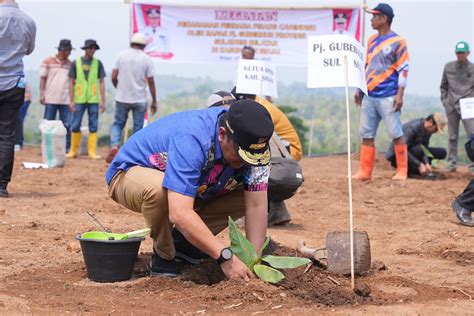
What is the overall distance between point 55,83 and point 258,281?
9414 mm

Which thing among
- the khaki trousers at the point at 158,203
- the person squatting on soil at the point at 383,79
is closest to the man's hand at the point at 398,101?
the person squatting on soil at the point at 383,79

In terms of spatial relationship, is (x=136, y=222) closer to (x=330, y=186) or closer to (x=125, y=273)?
(x=125, y=273)

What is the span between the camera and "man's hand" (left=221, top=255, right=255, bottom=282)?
455 cm

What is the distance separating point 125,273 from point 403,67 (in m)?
6.11

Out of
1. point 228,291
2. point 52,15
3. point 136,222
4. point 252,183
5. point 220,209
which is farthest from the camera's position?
point 52,15

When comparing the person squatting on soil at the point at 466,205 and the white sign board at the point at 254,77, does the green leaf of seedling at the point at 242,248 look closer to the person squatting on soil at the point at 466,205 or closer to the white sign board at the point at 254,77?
the person squatting on soil at the point at 466,205

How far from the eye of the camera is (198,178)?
446cm

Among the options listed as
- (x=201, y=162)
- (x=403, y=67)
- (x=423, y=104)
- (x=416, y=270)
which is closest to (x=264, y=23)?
(x=403, y=67)

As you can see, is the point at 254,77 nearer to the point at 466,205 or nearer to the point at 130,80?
the point at 466,205

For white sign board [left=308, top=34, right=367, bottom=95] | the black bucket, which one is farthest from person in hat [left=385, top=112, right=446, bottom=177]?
the black bucket

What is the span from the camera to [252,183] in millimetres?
4812

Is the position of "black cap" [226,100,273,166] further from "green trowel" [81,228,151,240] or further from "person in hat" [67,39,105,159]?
"person in hat" [67,39,105,159]

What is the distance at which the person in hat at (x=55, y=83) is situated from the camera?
13344 millimetres

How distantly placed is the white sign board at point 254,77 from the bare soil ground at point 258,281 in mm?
1211
